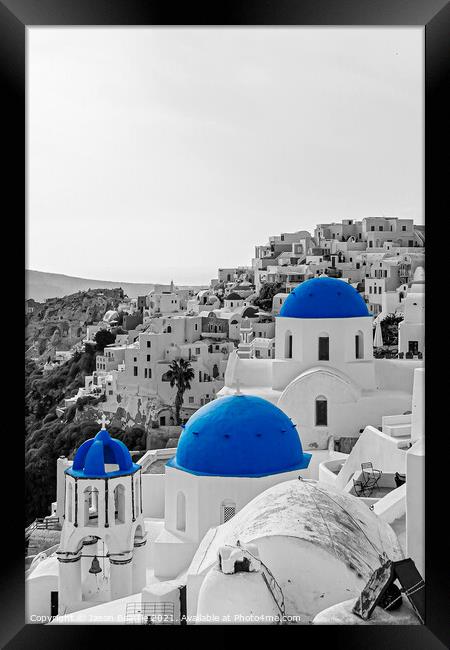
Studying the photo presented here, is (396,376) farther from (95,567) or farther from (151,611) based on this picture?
(151,611)

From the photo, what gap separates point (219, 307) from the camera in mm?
32375

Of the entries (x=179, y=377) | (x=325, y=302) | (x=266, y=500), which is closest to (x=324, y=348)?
(x=325, y=302)

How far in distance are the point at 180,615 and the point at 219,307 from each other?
2775 centimetres

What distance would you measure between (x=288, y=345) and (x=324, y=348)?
559mm

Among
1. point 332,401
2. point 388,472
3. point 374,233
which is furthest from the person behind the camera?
point 374,233

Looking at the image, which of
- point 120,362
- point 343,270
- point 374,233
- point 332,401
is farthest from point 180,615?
point 374,233

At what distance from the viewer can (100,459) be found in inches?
268

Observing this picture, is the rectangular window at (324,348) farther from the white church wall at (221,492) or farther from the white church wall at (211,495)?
the white church wall at (221,492)

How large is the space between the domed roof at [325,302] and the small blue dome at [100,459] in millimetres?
4550

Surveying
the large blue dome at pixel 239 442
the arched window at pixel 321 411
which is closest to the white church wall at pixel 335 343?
the arched window at pixel 321 411

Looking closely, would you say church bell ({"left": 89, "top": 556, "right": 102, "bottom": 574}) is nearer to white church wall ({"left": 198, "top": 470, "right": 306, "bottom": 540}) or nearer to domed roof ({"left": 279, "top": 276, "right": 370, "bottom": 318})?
white church wall ({"left": 198, "top": 470, "right": 306, "bottom": 540})

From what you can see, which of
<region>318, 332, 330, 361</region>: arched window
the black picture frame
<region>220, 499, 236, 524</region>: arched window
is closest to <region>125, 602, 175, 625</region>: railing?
<region>220, 499, 236, 524</region>: arched window

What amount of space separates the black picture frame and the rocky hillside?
26.0m
